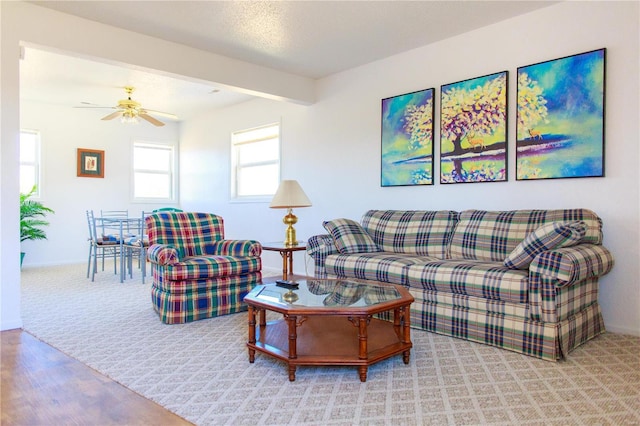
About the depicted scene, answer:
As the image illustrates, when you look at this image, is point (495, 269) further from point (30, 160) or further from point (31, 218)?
point (30, 160)

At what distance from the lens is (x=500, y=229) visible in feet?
10.8

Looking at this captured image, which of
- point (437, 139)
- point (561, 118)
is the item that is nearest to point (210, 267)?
point (437, 139)

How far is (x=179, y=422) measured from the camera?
5.81 feet

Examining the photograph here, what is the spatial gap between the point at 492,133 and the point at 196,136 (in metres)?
5.39

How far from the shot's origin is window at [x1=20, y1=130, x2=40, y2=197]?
6.45 m

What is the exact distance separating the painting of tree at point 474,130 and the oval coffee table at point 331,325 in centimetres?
166

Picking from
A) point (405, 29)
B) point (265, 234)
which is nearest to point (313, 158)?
point (265, 234)

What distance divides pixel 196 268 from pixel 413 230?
6.34 feet

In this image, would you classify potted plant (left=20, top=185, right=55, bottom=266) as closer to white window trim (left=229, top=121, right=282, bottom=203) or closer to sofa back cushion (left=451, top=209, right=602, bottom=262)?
white window trim (left=229, top=121, right=282, bottom=203)

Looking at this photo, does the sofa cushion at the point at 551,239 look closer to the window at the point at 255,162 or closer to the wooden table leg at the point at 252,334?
the wooden table leg at the point at 252,334

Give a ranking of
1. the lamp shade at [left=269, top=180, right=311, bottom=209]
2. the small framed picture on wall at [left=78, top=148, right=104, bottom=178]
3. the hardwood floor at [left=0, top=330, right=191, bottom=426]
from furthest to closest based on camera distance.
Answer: the small framed picture on wall at [left=78, top=148, right=104, bottom=178] → the lamp shade at [left=269, top=180, right=311, bottom=209] → the hardwood floor at [left=0, top=330, right=191, bottom=426]

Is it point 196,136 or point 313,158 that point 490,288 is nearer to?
point 313,158

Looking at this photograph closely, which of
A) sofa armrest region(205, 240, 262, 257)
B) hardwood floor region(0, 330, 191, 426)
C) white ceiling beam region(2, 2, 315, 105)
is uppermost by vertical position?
white ceiling beam region(2, 2, 315, 105)

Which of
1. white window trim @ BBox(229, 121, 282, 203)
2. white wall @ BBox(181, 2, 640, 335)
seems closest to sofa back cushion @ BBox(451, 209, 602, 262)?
white wall @ BBox(181, 2, 640, 335)
